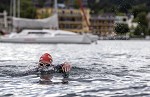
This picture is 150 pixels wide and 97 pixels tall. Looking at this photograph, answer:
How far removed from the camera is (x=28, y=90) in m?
21.6

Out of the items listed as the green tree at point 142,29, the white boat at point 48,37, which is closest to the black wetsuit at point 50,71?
the white boat at point 48,37

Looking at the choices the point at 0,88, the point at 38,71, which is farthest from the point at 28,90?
the point at 38,71

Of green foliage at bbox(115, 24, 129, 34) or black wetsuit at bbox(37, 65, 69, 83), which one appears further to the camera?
green foliage at bbox(115, 24, 129, 34)

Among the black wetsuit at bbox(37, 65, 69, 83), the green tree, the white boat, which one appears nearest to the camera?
the black wetsuit at bbox(37, 65, 69, 83)

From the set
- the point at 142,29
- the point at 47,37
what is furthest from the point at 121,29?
the point at 47,37

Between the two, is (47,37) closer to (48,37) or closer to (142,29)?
(48,37)

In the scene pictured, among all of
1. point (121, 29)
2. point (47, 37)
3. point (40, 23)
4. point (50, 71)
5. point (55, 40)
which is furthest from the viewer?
point (121, 29)

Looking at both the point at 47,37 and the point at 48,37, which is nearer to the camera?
the point at 48,37

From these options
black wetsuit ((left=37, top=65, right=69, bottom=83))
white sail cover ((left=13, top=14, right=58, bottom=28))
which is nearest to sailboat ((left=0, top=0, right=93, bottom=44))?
white sail cover ((left=13, top=14, right=58, bottom=28))

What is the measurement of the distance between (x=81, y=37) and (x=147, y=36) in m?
95.5

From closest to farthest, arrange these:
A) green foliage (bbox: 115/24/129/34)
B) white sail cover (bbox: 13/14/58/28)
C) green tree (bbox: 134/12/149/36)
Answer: white sail cover (bbox: 13/14/58/28)
green foliage (bbox: 115/24/129/34)
green tree (bbox: 134/12/149/36)

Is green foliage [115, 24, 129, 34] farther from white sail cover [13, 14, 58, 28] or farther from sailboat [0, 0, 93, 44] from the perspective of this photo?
sailboat [0, 0, 93, 44]

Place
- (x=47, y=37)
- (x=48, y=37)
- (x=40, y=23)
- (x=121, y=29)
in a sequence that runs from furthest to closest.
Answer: (x=121, y=29) → (x=40, y=23) → (x=47, y=37) → (x=48, y=37)

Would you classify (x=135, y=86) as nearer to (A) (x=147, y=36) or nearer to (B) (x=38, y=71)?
(B) (x=38, y=71)
